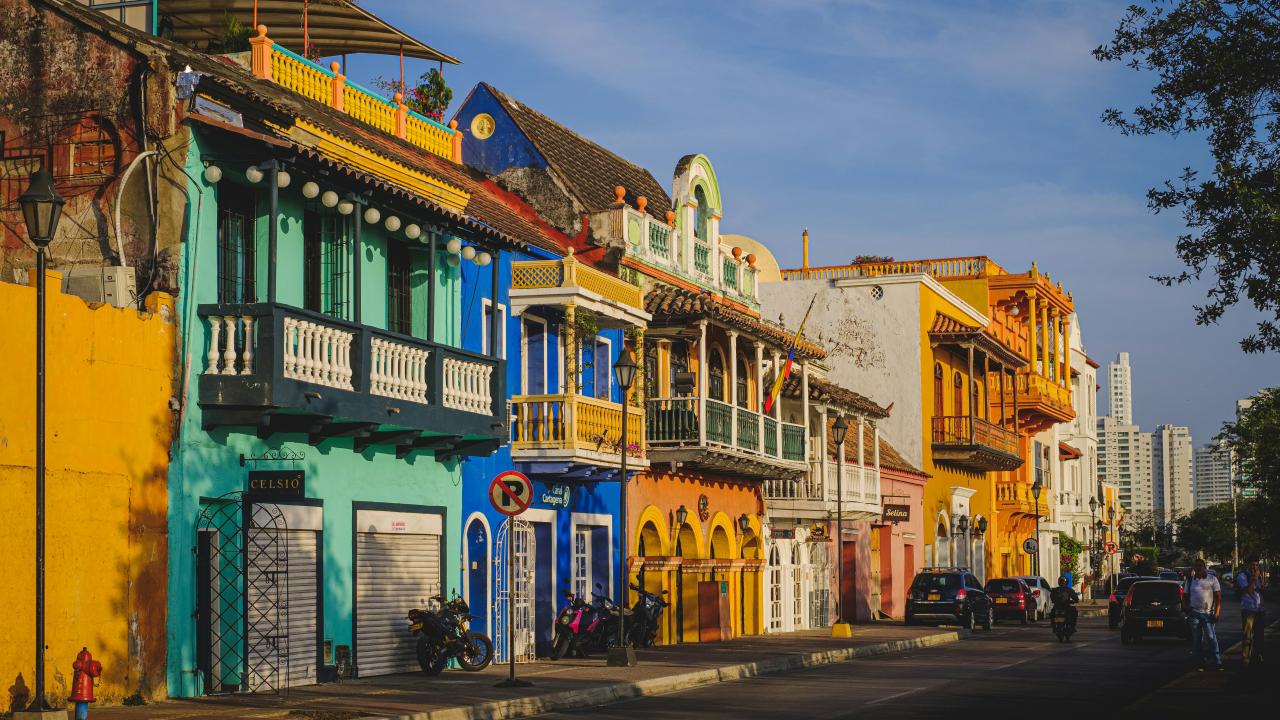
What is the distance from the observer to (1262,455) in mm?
59719

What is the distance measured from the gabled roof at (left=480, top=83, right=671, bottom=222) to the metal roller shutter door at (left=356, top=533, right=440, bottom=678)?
10422 millimetres

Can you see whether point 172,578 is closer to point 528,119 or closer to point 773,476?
point 528,119

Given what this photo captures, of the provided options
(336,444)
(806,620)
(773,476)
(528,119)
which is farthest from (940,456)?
(336,444)

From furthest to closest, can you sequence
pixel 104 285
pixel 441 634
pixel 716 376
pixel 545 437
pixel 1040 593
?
pixel 1040 593
pixel 716 376
pixel 545 437
pixel 441 634
pixel 104 285

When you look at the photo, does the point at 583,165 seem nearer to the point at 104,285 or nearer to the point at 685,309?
the point at 685,309

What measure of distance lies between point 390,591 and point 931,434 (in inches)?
1264

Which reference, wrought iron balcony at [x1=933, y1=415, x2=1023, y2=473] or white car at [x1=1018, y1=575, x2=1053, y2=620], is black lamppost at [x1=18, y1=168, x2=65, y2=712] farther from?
wrought iron balcony at [x1=933, y1=415, x2=1023, y2=473]

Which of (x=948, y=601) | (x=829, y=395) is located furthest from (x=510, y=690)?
(x=948, y=601)

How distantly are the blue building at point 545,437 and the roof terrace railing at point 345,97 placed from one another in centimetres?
229

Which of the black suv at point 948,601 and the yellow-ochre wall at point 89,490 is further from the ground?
the yellow-ochre wall at point 89,490

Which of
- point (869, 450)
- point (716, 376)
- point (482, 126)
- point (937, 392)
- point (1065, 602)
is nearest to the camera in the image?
point (482, 126)

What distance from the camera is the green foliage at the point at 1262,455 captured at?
58.7m

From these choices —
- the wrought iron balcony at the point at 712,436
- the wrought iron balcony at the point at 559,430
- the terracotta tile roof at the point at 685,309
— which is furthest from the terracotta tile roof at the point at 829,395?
the wrought iron balcony at the point at 559,430

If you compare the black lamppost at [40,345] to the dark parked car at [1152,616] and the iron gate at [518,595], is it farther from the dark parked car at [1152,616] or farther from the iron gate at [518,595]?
the dark parked car at [1152,616]
